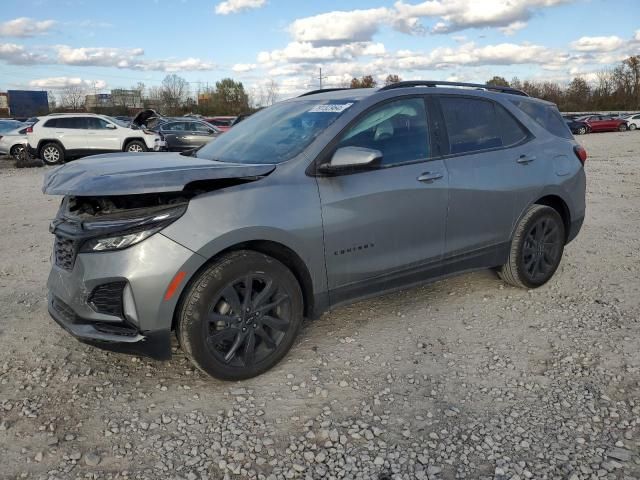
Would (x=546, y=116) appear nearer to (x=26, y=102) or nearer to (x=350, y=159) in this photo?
(x=350, y=159)

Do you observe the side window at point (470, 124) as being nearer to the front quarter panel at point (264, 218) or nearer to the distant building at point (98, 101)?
the front quarter panel at point (264, 218)

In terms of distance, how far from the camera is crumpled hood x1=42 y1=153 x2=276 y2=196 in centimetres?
290

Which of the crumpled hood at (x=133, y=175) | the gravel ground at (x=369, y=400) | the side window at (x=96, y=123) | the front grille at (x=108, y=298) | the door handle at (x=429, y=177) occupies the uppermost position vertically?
the side window at (x=96, y=123)

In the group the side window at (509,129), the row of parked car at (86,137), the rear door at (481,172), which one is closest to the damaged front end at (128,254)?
the rear door at (481,172)

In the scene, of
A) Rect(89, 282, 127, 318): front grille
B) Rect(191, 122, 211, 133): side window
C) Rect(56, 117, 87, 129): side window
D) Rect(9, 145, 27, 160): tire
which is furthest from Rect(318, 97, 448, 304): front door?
Rect(9, 145, 27, 160): tire

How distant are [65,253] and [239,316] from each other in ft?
3.51

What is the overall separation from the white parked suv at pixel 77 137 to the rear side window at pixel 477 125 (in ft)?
48.7

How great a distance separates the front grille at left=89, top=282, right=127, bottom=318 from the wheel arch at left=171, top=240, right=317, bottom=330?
302 millimetres

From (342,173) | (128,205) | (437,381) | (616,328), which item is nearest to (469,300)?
(616,328)

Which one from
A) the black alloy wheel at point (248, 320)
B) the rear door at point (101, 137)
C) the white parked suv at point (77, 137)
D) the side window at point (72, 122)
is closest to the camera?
the black alloy wheel at point (248, 320)

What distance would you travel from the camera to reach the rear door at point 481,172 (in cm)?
410

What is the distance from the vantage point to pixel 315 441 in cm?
277

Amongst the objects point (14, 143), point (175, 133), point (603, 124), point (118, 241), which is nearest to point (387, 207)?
point (118, 241)

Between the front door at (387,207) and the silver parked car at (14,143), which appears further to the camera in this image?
the silver parked car at (14,143)
